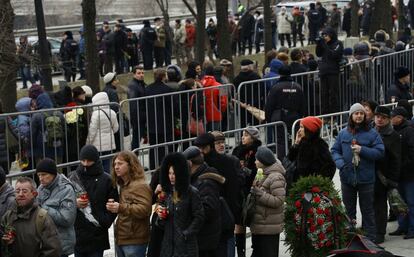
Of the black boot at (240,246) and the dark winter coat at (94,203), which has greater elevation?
the dark winter coat at (94,203)

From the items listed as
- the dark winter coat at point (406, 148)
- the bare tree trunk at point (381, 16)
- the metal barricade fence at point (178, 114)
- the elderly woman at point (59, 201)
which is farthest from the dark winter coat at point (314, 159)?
the bare tree trunk at point (381, 16)

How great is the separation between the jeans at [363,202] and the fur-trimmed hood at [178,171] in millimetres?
3170

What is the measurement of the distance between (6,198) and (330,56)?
31.1 ft

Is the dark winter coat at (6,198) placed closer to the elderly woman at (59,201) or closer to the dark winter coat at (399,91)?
the elderly woman at (59,201)

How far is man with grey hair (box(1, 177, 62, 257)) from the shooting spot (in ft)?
33.5

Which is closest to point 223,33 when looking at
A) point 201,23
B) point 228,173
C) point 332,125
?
point 201,23

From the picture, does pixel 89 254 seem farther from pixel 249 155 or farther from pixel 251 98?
pixel 251 98

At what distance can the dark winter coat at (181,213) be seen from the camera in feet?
35.5

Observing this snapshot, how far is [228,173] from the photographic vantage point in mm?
11773

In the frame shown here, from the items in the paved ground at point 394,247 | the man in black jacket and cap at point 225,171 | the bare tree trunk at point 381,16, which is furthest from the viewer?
the bare tree trunk at point 381,16

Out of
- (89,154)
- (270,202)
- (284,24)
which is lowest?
(284,24)

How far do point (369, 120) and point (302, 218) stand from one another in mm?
1903

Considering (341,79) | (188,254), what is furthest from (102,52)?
(188,254)

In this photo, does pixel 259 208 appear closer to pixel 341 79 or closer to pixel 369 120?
pixel 369 120
